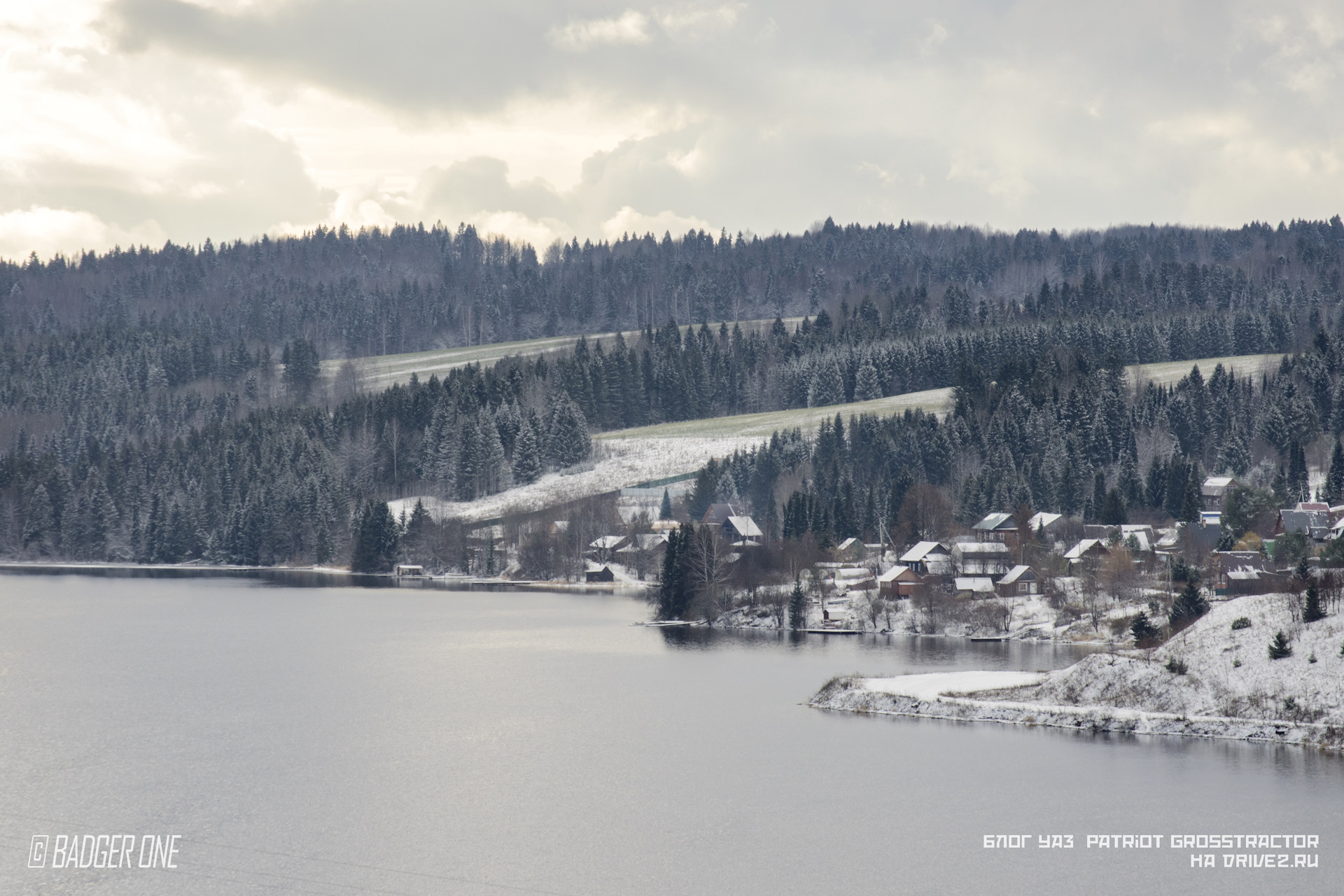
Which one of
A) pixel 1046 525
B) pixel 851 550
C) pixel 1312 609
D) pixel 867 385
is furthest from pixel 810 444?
pixel 1312 609

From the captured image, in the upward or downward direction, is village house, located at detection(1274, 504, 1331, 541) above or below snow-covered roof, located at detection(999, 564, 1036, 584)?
above

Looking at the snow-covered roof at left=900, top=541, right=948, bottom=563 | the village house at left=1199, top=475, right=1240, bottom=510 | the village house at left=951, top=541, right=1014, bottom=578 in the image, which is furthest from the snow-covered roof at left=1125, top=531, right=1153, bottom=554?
the snow-covered roof at left=900, top=541, right=948, bottom=563

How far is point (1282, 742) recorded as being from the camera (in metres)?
45.5

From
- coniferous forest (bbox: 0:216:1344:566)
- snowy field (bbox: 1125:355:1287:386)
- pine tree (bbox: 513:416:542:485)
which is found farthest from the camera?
snowy field (bbox: 1125:355:1287:386)

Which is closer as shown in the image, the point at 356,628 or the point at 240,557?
the point at 356,628

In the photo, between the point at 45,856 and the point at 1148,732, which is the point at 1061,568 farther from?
the point at 45,856

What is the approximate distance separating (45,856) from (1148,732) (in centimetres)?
3891

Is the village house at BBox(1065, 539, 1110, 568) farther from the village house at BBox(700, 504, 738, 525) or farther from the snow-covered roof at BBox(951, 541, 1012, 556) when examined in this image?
the village house at BBox(700, 504, 738, 525)

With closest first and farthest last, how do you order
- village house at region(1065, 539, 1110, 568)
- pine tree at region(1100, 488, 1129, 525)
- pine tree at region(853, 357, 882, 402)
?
1. village house at region(1065, 539, 1110, 568)
2. pine tree at region(1100, 488, 1129, 525)
3. pine tree at region(853, 357, 882, 402)

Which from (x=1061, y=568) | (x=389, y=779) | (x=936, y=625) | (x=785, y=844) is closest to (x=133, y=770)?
(x=389, y=779)

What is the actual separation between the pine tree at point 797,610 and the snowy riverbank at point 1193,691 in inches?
1181

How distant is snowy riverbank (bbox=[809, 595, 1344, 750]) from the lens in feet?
154

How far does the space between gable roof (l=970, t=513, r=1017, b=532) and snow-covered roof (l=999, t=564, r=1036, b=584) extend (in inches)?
526

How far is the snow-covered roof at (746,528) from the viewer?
125 m
